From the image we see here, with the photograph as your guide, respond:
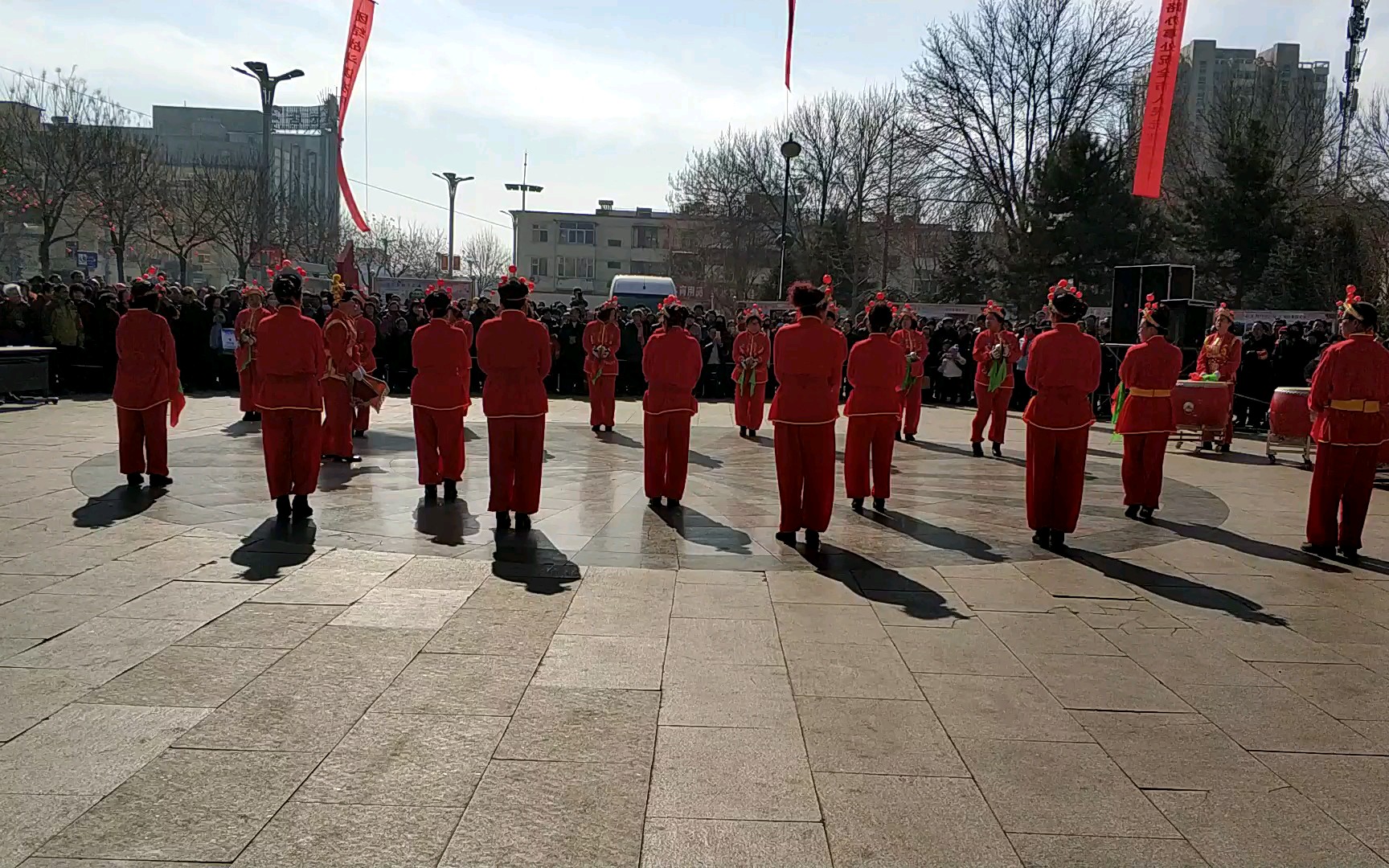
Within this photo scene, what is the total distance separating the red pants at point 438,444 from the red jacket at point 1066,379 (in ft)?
16.5

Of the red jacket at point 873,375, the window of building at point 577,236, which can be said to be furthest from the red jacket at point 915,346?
the window of building at point 577,236

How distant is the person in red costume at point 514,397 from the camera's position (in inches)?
314

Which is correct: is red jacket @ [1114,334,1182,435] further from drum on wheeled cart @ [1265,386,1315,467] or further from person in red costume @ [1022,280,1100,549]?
drum on wheeled cart @ [1265,386,1315,467]

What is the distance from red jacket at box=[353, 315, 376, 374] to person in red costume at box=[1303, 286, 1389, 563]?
936cm

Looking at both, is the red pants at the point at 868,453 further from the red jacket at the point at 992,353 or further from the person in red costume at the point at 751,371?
the person in red costume at the point at 751,371

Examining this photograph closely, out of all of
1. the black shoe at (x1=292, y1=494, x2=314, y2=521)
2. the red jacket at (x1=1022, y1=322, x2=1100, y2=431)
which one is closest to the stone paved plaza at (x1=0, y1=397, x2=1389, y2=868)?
the black shoe at (x1=292, y1=494, x2=314, y2=521)

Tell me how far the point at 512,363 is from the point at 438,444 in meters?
1.75

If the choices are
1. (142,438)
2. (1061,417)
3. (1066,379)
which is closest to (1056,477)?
(1061,417)

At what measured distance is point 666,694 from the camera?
15.2 feet

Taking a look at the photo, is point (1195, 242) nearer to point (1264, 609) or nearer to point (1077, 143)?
point (1077, 143)

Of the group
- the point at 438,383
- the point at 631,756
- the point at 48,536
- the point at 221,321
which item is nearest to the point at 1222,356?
the point at 438,383

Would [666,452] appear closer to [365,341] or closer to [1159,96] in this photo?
[365,341]

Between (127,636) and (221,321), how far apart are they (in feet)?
50.5

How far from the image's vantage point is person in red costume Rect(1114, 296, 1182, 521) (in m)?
9.25
